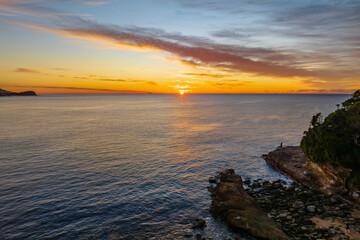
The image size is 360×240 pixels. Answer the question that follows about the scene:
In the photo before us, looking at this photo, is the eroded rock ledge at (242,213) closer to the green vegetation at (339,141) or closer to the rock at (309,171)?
the rock at (309,171)

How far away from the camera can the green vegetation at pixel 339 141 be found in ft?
97.5

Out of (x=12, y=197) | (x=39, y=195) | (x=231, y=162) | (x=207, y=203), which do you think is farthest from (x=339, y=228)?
(x=12, y=197)

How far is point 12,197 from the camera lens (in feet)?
102

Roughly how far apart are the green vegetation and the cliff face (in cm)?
119

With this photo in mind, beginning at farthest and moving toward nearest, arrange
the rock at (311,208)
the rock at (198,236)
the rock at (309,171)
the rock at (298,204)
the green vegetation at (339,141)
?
the rock at (309,171) < the green vegetation at (339,141) < the rock at (298,204) < the rock at (311,208) < the rock at (198,236)

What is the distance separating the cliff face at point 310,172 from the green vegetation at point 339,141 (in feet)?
3.91

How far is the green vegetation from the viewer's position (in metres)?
29.7

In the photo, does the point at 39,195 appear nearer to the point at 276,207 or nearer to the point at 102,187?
the point at 102,187

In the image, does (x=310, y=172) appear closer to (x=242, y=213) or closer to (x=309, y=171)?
(x=309, y=171)

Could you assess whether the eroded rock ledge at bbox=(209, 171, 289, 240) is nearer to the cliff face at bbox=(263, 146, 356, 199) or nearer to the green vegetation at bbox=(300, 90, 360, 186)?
the cliff face at bbox=(263, 146, 356, 199)

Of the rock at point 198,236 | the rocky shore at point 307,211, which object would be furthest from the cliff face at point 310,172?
the rock at point 198,236

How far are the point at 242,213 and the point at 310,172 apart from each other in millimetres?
19036

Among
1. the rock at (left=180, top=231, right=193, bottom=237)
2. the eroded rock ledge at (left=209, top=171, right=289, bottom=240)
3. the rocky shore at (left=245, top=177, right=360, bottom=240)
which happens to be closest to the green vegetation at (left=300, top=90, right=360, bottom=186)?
the rocky shore at (left=245, top=177, right=360, bottom=240)

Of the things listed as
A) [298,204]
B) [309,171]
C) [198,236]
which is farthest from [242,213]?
[309,171]
